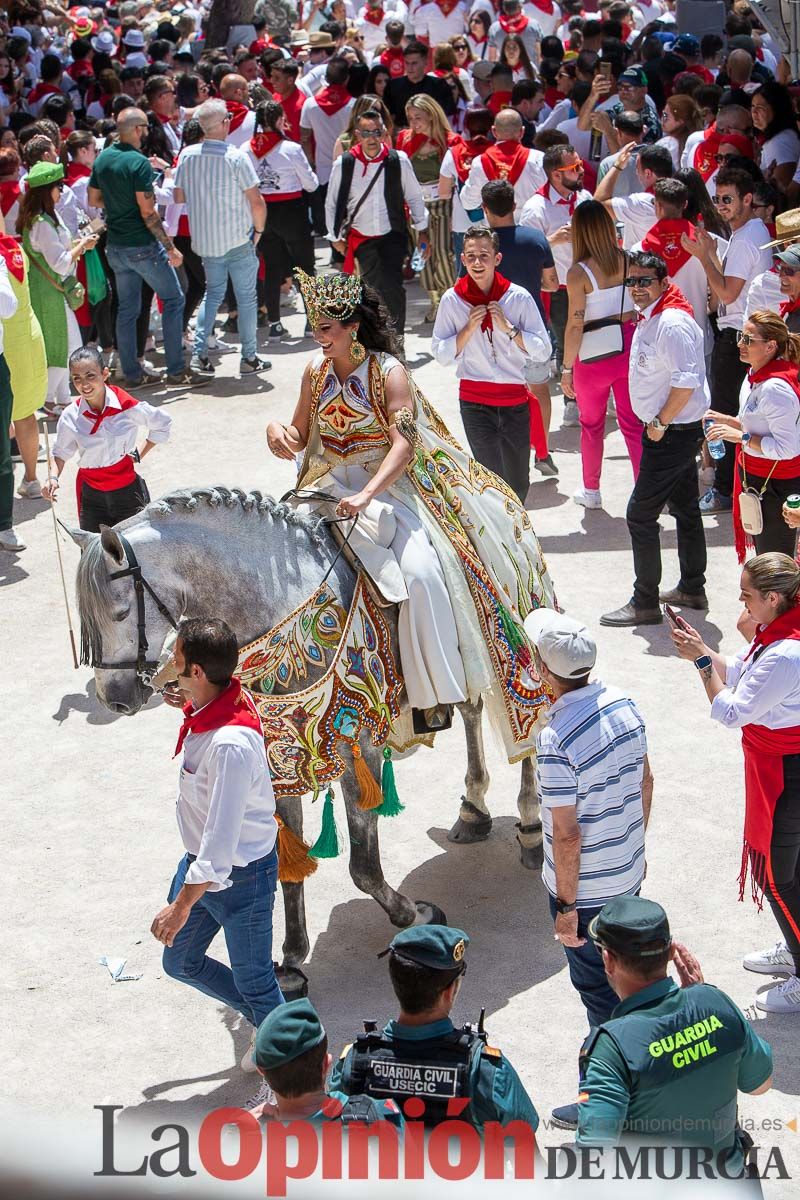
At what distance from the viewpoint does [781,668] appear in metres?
4.93

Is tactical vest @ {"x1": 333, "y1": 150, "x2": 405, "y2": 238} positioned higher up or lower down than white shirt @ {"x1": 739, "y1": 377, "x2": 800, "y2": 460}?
higher up

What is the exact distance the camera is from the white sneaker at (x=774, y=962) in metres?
5.46

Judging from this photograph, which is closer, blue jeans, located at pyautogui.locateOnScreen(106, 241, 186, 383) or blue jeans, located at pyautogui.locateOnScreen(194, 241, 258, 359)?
blue jeans, located at pyautogui.locateOnScreen(106, 241, 186, 383)

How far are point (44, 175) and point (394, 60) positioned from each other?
7.28 metres

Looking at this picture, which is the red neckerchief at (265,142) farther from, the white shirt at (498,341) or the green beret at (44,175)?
the white shirt at (498,341)

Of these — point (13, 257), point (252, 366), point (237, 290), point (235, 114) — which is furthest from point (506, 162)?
point (13, 257)

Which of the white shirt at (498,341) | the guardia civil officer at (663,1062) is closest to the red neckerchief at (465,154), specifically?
the white shirt at (498,341)

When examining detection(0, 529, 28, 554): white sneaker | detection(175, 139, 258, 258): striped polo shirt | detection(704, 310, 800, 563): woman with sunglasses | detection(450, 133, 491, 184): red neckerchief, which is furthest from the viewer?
detection(450, 133, 491, 184): red neckerchief

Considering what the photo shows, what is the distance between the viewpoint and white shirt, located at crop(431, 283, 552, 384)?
29.6 ft

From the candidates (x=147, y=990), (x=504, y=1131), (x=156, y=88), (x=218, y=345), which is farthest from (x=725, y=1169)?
(x=156, y=88)

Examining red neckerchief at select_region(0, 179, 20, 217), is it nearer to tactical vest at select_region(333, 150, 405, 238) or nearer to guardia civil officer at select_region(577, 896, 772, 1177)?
tactical vest at select_region(333, 150, 405, 238)

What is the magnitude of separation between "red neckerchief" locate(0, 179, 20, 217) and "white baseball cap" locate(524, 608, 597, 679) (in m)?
8.65

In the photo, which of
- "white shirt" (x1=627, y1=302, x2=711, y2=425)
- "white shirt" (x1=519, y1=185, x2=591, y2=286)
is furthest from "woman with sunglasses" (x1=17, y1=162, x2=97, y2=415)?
"white shirt" (x1=627, y1=302, x2=711, y2=425)

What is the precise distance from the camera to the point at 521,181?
41.2 feet
